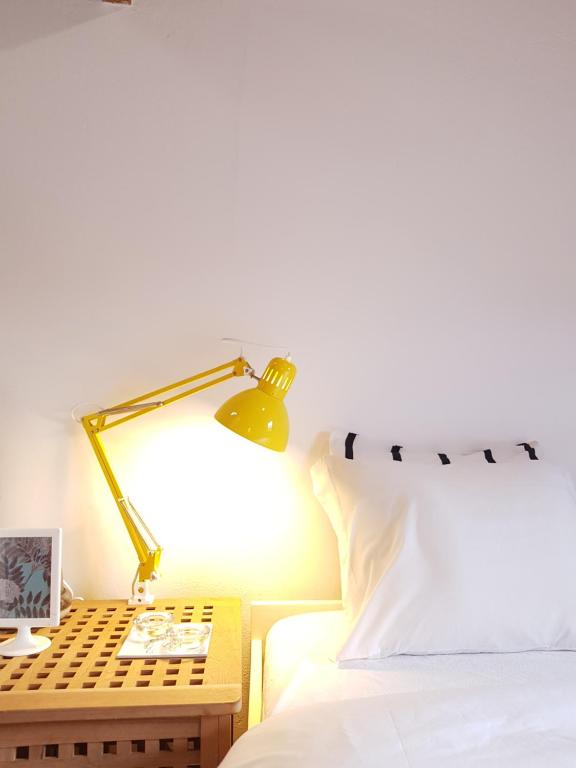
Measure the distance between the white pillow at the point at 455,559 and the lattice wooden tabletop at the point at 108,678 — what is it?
29 cm

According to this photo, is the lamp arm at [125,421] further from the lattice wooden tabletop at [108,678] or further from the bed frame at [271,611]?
the bed frame at [271,611]

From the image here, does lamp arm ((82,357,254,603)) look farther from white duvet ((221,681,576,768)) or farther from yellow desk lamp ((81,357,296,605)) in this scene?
white duvet ((221,681,576,768))

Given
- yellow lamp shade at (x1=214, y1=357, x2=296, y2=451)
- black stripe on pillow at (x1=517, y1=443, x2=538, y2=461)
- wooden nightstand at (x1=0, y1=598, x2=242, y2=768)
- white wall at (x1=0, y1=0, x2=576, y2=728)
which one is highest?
white wall at (x1=0, y1=0, x2=576, y2=728)

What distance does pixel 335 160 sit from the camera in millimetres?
1990

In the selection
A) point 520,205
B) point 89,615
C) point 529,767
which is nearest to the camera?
point 529,767

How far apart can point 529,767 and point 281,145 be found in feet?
5.05

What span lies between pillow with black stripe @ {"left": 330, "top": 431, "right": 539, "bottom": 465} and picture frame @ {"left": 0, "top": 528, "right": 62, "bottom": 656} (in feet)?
2.42

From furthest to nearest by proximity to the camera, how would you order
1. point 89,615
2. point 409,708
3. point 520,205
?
point 520,205 < point 89,615 < point 409,708

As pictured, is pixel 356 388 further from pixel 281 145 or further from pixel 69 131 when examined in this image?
pixel 69 131

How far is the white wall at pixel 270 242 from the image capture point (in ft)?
6.22

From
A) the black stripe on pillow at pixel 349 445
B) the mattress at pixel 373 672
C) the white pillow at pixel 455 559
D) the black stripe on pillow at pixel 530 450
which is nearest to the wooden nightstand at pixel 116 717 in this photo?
the mattress at pixel 373 672

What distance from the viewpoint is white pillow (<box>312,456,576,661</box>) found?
5.16 feet

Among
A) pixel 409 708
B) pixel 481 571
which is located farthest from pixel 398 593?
pixel 409 708

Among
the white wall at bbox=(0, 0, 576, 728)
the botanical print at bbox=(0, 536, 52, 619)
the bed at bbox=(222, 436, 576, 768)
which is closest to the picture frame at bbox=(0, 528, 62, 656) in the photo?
the botanical print at bbox=(0, 536, 52, 619)
